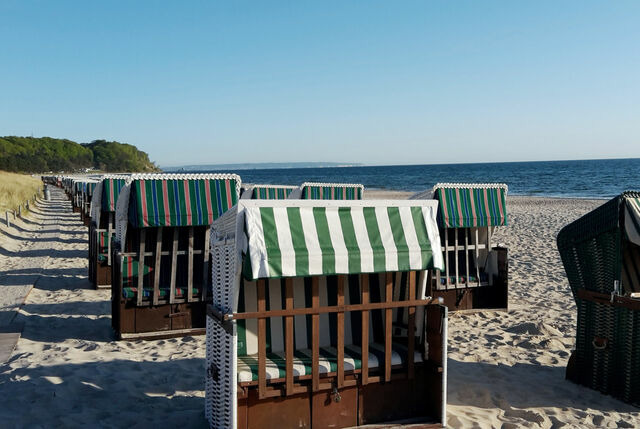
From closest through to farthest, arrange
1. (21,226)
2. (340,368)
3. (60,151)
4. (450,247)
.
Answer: (340,368)
(450,247)
(21,226)
(60,151)

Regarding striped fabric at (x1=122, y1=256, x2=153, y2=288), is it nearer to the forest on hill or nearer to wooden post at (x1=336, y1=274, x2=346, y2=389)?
wooden post at (x1=336, y1=274, x2=346, y2=389)

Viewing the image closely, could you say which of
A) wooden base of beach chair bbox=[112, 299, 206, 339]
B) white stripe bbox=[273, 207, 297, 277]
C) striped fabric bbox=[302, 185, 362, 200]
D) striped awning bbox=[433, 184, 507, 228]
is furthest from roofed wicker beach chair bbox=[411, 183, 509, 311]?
white stripe bbox=[273, 207, 297, 277]

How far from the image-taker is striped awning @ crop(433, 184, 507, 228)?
25.4 feet

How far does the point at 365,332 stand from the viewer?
4074 mm

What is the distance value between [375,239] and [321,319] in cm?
93

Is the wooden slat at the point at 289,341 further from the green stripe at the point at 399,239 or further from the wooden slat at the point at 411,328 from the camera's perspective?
the wooden slat at the point at 411,328

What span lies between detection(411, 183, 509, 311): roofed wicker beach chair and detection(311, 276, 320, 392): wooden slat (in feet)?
13.0

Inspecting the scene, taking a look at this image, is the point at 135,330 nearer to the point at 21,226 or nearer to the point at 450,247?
the point at 450,247

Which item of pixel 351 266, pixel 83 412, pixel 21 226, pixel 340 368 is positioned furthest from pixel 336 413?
pixel 21 226

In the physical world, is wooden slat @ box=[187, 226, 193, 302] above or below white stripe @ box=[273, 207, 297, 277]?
below

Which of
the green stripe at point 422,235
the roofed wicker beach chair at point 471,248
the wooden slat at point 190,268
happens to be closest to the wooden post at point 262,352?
the green stripe at point 422,235

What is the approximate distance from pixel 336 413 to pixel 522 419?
5.16 feet

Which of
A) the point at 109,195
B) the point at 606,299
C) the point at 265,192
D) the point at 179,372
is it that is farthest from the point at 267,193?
the point at 606,299

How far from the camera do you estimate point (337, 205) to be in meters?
3.95
